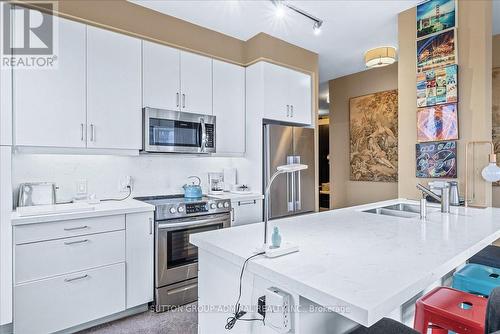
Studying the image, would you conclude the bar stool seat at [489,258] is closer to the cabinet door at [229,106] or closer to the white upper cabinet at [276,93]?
the white upper cabinet at [276,93]

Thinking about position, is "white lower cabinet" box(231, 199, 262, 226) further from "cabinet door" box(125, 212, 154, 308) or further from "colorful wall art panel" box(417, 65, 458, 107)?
"colorful wall art panel" box(417, 65, 458, 107)

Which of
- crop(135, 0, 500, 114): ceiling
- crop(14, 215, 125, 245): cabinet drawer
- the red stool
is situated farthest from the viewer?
crop(135, 0, 500, 114): ceiling

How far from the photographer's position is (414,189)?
2.74 metres

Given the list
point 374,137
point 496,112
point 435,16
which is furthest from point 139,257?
point 496,112

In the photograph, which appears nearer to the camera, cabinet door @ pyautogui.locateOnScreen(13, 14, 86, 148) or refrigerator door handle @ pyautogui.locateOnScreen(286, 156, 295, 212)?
cabinet door @ pyautogui.locateOnScreen(13, 14, 86, 148)

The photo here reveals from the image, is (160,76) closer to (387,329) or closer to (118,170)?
(118,170)

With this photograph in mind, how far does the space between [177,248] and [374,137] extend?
3.54 metres

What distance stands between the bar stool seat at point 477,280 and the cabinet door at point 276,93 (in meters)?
2.33

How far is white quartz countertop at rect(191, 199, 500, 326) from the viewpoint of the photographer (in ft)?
2.73

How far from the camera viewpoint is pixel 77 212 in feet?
6.77

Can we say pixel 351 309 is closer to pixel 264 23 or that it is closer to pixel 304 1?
pixel 304 1

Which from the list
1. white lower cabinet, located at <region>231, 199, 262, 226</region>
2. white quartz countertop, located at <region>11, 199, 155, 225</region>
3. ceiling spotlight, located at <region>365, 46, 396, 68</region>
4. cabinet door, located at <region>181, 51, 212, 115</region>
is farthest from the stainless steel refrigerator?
white quartz countertop, located at <region>11, 199, 155, 225</region>

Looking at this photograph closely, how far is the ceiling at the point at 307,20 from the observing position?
→ 2732mm

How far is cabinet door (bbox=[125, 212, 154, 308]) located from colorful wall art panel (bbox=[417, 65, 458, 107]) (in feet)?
8.97
